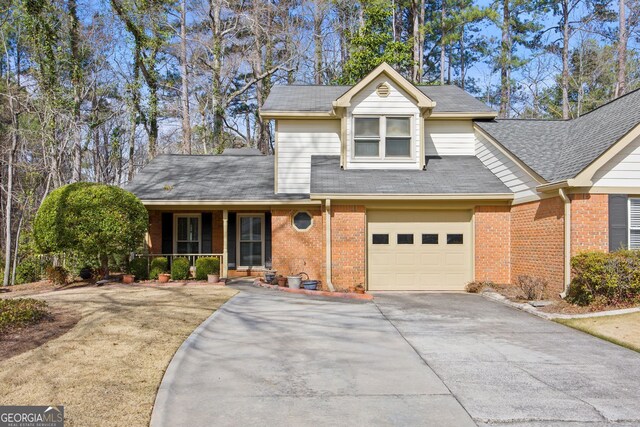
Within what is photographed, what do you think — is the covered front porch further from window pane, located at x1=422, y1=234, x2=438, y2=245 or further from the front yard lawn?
the front yard lawn

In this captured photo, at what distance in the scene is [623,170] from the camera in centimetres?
1178

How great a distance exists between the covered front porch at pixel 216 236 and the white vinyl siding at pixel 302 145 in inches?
67.4

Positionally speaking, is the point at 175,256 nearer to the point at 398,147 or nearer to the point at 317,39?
the point at 398,147

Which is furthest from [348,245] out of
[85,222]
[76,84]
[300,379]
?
[76,84]

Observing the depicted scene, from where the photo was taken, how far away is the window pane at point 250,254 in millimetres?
17141

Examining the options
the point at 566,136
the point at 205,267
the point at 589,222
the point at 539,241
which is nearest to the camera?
the point at 589,222

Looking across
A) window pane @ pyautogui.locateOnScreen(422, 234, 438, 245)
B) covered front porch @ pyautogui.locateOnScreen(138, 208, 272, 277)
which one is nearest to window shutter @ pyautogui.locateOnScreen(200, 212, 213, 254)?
covered front porch @ pyautogui.locateOnScreen(138, 208, 272, 277)

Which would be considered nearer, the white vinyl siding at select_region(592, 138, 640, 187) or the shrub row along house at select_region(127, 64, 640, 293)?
the white vinyl siding at select_region(592, 138, 640, 187)

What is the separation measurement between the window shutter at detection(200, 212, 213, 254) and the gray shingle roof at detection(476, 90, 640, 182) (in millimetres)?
9840

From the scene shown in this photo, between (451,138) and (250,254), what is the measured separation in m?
8.09

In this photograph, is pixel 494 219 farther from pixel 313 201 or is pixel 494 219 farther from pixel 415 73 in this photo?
pixel 415 73

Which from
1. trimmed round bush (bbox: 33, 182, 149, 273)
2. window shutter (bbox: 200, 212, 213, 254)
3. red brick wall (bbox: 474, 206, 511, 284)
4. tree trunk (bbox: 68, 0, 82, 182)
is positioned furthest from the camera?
tree trunk (bbox: 68, 0, 82, 182)

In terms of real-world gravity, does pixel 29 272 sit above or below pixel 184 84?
below

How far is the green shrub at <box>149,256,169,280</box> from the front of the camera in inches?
598
